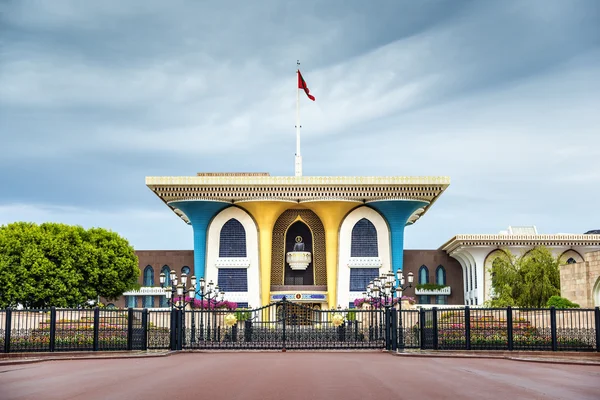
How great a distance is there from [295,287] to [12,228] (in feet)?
77.2

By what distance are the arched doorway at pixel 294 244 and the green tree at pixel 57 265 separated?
1692cm

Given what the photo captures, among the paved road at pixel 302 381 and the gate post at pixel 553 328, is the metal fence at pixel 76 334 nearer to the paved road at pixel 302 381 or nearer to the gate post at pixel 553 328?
the paved road at pixel 302 381

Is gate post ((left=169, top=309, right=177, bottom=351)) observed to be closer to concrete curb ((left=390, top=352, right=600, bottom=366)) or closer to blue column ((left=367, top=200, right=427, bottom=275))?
concrete curb ((left=390, top=352, right=600, bottom=366))

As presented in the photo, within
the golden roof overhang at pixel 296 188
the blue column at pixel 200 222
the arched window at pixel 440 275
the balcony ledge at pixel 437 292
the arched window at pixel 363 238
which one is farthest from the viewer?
Result: the arched window at pixel 440 275

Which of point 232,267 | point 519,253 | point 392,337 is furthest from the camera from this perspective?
point 519,253

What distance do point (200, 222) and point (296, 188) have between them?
887cm

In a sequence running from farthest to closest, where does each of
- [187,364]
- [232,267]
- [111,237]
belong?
[232,267] → [111,237] → [187,364]

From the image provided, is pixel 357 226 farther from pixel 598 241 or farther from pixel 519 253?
pixel 598 241

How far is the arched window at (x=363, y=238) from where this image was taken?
63938mm

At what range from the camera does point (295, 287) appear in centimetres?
6444

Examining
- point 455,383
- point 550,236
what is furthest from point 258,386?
point 550,236

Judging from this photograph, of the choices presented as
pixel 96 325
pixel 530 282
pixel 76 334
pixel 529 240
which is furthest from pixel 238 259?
pixel 96 325

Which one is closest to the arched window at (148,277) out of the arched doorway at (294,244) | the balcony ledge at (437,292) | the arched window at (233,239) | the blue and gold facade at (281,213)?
the blue and gold facade at (281,213)

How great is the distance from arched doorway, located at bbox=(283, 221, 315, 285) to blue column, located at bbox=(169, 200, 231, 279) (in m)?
7.35
